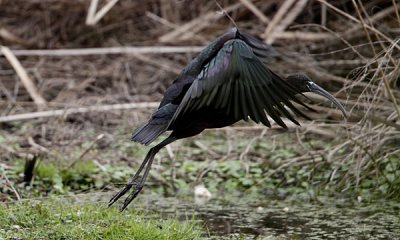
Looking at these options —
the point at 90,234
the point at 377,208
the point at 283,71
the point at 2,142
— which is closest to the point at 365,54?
the point at 283,71

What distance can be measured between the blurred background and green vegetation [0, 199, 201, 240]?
0.55 metres

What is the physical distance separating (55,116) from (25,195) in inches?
87.9

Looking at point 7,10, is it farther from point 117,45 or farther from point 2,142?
point 2,142

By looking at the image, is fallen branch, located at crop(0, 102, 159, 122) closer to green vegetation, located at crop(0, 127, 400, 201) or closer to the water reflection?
green vegetation, located at crop(0, 127, 400, 201)

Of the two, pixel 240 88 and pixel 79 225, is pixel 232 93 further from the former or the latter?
pixel 79 225

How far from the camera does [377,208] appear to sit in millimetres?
6180

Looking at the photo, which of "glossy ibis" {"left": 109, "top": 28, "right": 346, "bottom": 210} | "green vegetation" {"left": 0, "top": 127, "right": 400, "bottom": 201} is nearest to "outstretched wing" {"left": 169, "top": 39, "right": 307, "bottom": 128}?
"glossy ibis" {"left": 109, "top": 28, "right": 346, "bottom": 210}

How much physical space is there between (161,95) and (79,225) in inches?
182

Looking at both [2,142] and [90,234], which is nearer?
[90,234]

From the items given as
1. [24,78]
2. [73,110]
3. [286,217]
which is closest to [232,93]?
[286,217]

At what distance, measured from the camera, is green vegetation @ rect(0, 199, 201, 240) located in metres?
4.45

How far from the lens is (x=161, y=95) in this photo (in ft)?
29.7

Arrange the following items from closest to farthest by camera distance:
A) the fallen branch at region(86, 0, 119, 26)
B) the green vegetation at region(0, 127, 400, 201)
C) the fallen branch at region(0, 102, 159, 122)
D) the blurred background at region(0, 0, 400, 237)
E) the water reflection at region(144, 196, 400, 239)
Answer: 1. the water reflection at region(144, 196, 400, 239)
2. the blurred background at region(0, 0, 400, 237)
3. the green vegetation at region(0, 127, 400, 201)
4. the fallen branch at region(0, 102, 159, 122)
5. the fallen branch at region(86, 0, 119, 26)

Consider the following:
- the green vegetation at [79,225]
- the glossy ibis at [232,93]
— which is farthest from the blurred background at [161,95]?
the glossy ibis at [232,93]
